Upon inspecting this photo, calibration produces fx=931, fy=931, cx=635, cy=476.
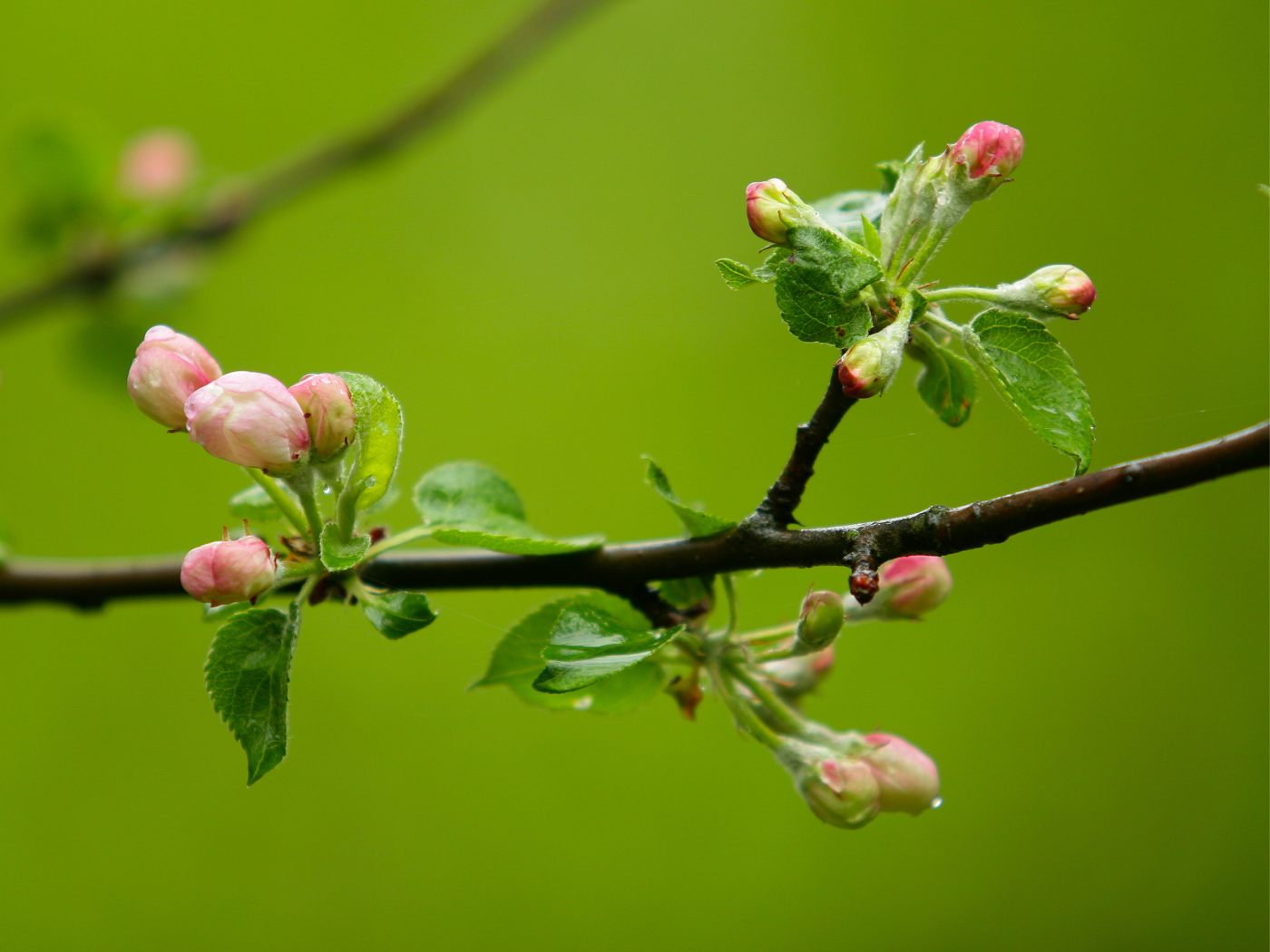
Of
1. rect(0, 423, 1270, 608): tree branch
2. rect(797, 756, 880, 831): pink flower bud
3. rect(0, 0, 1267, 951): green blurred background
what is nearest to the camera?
rect(0, 423, 1270, 608): tree branch

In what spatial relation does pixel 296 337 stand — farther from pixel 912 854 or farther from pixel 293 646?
pixel 293 646

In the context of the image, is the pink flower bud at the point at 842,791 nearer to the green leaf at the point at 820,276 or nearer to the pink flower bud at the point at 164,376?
the green leaf at the point at 820,276

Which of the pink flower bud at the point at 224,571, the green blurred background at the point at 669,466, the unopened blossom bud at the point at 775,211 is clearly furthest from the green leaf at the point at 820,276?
the green blurred background at the point at 669,466

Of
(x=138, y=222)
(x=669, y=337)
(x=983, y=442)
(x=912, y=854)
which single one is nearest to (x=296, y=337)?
(x=669, y=337)

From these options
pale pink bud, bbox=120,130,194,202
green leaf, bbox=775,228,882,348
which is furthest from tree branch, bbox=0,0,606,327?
green leaf, bbox=775,228,882,348

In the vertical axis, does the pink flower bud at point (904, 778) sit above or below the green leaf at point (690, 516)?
below

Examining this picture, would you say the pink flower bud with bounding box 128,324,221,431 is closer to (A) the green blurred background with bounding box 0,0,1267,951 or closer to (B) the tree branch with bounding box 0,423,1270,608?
(B) the tree branch with bounding box 0,423,1270,608
